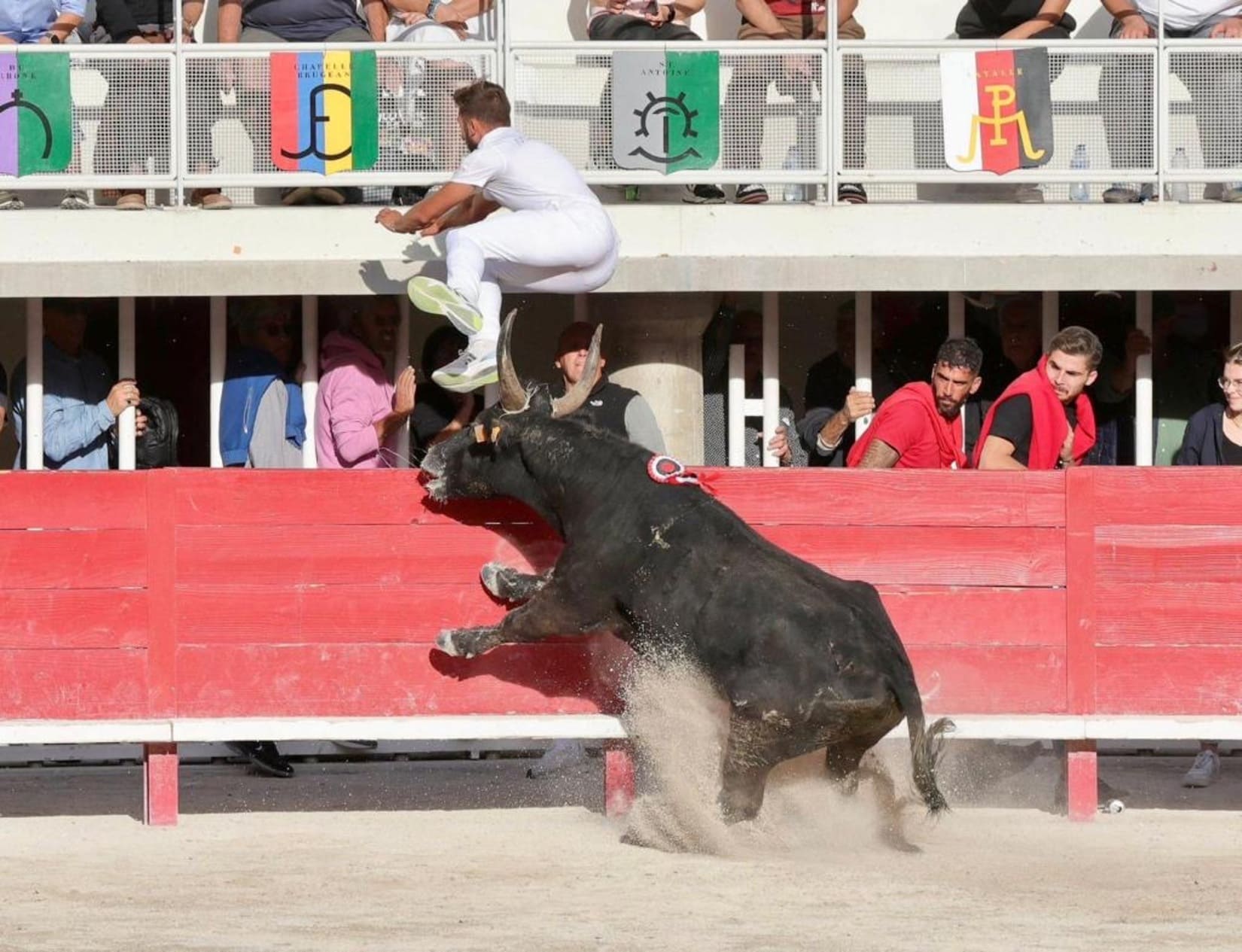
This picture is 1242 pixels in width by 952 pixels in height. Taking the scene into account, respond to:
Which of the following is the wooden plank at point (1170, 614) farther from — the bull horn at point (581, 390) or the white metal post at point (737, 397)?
the white metal post at point (737, 397)

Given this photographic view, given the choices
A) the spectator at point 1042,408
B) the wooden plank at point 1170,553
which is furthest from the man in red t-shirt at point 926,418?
the wooden plank at point 1170,553

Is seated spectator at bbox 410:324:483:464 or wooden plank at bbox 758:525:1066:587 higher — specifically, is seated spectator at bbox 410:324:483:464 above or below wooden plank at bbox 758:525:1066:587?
above

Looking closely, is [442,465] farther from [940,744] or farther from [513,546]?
[940,744]

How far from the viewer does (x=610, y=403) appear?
31.5 feet

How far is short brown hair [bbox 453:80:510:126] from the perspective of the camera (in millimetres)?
9555

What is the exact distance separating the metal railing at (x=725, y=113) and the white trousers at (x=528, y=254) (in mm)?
1275

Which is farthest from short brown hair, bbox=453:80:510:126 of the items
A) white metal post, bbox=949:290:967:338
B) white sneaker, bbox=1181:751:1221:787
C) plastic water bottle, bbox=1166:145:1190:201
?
white sneaker, bbox=1181:751:1221:787

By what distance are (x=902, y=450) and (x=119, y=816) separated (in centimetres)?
333

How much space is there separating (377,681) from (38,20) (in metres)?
4.00

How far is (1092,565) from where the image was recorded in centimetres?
916

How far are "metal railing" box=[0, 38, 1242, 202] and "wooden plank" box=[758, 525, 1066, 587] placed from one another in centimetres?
238

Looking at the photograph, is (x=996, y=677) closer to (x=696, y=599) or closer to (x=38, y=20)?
(x=696, y=599)

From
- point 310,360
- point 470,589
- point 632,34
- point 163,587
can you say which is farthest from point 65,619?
point 632,34

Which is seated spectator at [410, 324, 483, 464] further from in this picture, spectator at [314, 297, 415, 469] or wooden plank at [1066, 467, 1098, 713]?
wooden plank at [1066, 467, 1098, 713]
